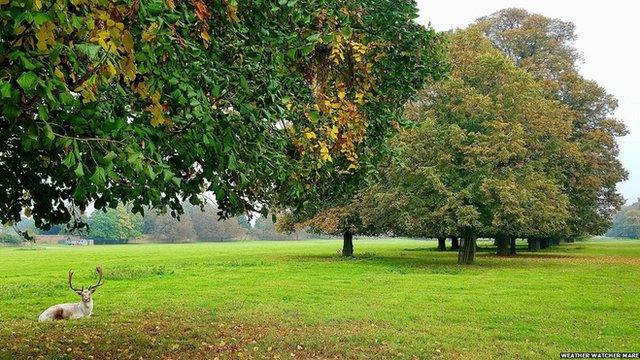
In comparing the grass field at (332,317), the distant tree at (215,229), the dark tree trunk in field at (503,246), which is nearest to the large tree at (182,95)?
the grass field at (332,317)

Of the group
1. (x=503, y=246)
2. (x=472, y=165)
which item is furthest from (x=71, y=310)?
(x=503, y=246)

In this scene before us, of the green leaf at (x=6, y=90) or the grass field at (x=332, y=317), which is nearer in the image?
the green leaf at (x=6, y=90)

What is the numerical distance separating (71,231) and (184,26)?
808 centimetres

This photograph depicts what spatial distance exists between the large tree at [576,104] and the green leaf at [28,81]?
164ft

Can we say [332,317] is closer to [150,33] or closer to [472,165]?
[150,33]

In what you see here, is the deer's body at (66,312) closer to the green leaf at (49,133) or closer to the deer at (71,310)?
the deer at (71,310)

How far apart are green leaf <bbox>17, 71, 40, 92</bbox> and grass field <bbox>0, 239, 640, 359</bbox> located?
8.94 meters

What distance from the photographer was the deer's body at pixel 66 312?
16.2m

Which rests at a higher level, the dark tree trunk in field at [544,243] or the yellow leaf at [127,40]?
the yellow leaf at [127,40]

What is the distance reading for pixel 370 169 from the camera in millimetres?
13141

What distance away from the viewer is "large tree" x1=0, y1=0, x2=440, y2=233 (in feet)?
15.6

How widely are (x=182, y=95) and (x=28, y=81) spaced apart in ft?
8.92

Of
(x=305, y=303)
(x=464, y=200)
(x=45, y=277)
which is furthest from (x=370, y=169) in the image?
(x=45, y=277)

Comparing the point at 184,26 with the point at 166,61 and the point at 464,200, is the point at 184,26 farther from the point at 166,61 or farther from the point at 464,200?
the point at 464,200
